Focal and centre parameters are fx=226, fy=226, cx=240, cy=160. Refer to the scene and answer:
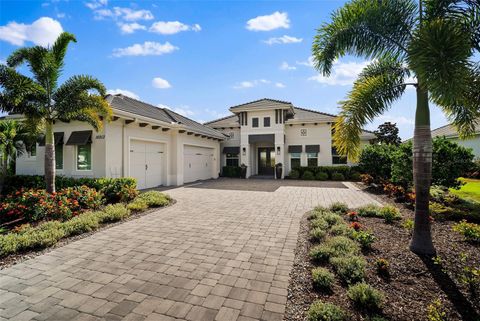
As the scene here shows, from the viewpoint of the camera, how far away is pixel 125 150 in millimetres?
11523

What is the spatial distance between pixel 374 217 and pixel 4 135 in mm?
14819

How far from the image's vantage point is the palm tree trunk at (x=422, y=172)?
448 cm

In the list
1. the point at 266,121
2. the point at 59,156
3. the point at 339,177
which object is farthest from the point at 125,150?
the point at 339,177

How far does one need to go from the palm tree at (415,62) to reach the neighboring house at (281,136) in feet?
48.2

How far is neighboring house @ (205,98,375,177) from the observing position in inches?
803

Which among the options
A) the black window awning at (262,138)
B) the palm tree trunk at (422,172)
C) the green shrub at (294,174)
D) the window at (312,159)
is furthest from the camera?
the window at (312,159)

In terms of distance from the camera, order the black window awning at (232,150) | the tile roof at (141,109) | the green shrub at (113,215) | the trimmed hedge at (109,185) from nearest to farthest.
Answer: the green shrub at (113,215), the trimmed hedge at (109,185), the tile roof at (141,109), the black window awning at (232,150)

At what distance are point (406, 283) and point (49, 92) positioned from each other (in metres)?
11.6

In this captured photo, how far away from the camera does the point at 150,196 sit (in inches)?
365

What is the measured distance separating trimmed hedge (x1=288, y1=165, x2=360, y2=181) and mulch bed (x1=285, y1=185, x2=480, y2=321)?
45.3ft

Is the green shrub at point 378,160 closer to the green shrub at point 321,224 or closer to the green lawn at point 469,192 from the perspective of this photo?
the green lawn at point 469,192

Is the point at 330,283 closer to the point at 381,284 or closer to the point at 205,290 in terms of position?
the point at 381,284

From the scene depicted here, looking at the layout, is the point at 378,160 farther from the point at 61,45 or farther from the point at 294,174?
the point at 61,45

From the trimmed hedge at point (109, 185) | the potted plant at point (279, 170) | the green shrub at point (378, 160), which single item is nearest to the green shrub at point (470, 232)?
the green shrub at point (378, 160)
